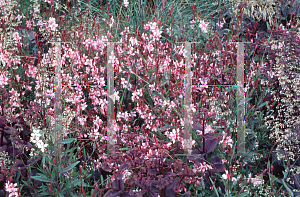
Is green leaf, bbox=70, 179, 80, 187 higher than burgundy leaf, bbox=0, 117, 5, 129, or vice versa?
burgundy leaf, bbox=0, 117, 5, 129

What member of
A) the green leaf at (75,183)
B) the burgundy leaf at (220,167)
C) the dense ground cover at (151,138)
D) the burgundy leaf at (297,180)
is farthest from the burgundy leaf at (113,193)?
the burgundy leaf at (297,180)

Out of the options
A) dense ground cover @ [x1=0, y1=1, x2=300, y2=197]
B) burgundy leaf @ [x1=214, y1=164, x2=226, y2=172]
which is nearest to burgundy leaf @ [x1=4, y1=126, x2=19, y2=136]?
dense ground cover @ [x1=0, y1=1, x2=300, y2=197]

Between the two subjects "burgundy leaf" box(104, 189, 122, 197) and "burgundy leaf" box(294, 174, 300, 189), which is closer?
"burgundy leaf" box(104, 189, 122, 197)

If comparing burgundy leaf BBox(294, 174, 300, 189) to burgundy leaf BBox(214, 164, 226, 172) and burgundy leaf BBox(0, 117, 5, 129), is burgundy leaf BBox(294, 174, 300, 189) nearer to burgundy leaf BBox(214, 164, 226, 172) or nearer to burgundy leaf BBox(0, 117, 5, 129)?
burgundy leaf BBox(214, 164, 226, 172)

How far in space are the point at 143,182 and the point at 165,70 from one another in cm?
120

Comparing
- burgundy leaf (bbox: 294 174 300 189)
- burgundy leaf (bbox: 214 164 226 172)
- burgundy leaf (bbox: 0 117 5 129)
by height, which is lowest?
burgundy leaf (bbox: 294 174 300 189)

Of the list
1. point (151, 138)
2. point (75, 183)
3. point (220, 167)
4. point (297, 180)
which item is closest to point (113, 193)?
point (75, 183)

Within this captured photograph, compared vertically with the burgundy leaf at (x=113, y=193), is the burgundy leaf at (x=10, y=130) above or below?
above

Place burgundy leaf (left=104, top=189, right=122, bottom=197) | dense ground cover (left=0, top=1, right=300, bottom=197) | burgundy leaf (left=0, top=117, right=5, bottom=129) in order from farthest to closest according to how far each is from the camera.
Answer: burgundy leaf (left=0, top=117, right=5, bottom=129) → dense ground cover (left=0, top=1, right=300, bottom=197) → burgundy leaf (left=104, top=189, right=122, bottom=197)

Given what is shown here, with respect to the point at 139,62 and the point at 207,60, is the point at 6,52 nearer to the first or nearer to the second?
the point at 139,62

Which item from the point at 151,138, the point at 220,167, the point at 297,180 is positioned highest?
the point at 151,138

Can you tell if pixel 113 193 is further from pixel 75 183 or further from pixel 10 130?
pixel 10 130

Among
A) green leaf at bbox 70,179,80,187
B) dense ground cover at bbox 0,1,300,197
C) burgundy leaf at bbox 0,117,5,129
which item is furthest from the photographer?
burgundy leaf at bbox 0,117,5,129

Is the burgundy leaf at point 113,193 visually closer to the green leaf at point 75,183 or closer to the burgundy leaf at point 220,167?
the green leaf at point 75,183
